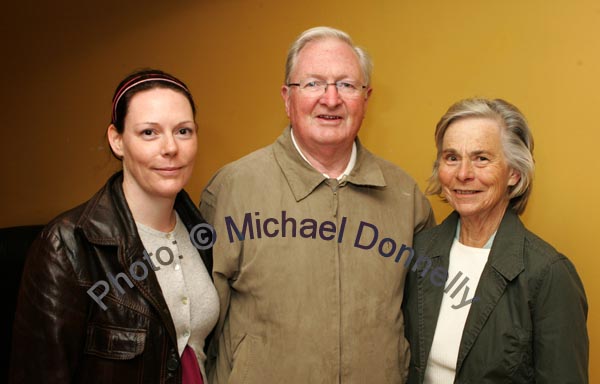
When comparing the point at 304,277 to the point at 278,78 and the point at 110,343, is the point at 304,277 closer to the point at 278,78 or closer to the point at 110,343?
the point at 110,343

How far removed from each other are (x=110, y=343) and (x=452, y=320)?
1.03 m

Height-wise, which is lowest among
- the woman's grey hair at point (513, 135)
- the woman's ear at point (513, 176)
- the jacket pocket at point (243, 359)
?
the jacket pocket at point (243, 359)

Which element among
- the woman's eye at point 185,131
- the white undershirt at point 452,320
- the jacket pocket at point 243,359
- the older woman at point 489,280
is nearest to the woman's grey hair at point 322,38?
the older woman at point 489,280

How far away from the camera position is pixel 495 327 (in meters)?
1.77

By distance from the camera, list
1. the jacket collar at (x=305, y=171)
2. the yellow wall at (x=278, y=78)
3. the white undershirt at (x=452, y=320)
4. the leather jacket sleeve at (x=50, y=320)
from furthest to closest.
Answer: the yellow wall at (x=278, y=78)
the jacket collar at (x=305, y=171)
the white undershirt at (x=452, y=320)
the leather jacket sleeve at (x=50, y=320)

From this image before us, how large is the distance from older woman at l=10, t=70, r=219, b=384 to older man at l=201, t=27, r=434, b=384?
0.55 feet

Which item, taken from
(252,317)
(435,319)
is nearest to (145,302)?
(252,317)

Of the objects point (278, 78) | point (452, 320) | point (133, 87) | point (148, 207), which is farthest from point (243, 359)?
point (278, 78)

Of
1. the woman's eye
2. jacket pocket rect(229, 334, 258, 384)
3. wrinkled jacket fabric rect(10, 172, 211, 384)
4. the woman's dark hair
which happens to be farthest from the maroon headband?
jacket pocket rect(229, 334, 258, 384)

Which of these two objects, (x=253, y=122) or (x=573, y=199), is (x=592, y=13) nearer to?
(x=573, y=199)

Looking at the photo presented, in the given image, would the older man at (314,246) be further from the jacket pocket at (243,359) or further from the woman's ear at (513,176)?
the woman's ear at (513,176)

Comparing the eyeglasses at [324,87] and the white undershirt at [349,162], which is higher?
the eyeglasses at [324,87]

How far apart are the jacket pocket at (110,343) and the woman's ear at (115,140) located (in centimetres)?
50

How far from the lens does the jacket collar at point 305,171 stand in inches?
77.6
